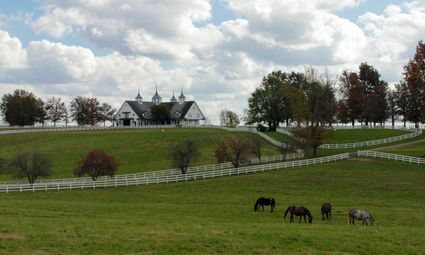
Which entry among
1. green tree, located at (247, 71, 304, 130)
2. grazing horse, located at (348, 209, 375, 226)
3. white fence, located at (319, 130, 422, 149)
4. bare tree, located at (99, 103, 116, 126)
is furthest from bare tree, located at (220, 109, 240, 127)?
grazing horse, located at (348, 209, 375, 226)

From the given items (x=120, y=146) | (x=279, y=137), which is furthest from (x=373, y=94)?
(x=120, y=146)

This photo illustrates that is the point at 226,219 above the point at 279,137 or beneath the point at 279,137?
beneath

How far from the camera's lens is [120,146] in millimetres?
77125

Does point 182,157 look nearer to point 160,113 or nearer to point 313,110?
point 313,110

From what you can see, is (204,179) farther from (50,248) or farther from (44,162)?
(50,248)

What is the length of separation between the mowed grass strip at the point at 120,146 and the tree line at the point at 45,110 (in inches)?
1415

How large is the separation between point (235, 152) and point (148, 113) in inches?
3313

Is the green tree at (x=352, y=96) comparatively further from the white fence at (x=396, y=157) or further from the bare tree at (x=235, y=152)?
the bare tree at (x=235, y=152)

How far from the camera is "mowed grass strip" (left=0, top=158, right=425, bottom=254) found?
16438 mm

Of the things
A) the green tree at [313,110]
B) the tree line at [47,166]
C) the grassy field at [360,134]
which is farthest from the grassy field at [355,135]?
the tree line at [47,166]

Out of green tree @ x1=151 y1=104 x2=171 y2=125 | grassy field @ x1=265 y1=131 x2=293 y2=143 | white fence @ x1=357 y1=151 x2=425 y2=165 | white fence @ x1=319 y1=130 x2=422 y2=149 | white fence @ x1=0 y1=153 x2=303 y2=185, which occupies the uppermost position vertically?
green tree @ x1=151 y1=104 x2=171 y2=125

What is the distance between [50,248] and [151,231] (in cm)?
399

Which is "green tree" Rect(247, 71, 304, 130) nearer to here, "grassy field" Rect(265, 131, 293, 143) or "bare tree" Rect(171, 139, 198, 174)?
"grassy field" Rect(265, 131, 293, 143)

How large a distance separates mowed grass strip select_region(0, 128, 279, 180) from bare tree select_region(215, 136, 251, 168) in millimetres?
7299
